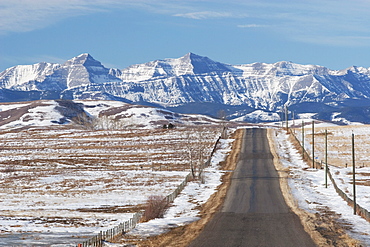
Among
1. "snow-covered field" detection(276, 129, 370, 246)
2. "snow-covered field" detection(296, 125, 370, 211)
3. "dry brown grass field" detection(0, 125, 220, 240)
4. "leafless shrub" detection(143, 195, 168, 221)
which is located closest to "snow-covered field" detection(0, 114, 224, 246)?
"dry brown grass field" detection(0, 125, 220, 240)

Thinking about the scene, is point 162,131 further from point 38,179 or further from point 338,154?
point 38,179

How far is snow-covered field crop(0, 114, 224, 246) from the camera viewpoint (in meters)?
45.4

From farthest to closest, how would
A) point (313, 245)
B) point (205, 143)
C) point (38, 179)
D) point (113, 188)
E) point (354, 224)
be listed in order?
point (205, 143)
point (38, 179)
point (113, 188)
point (354, 224)
point (313, 245)

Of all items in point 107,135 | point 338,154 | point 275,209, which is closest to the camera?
point 275,209

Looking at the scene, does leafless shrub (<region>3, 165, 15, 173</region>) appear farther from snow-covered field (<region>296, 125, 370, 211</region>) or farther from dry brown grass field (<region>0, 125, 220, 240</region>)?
snow-covered field (<region>296, 125, 370, 211</region>)

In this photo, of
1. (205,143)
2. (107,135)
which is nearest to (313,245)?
(205,143)

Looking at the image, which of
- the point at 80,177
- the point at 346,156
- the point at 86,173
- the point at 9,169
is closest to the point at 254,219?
the point at 80,177

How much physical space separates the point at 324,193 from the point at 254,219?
74.9 ft

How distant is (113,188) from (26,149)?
6861 centimetres

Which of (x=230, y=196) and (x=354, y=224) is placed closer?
(x=354, y=224)

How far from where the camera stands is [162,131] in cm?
16762

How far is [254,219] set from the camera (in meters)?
46.1

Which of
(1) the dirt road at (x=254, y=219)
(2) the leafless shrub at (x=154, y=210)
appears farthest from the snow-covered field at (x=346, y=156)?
(2) the leafless shrub at (x=154, y=210)

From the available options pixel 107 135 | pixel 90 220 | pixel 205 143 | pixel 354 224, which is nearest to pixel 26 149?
pixel 107 135
